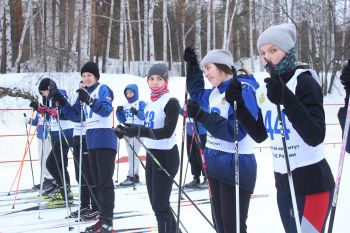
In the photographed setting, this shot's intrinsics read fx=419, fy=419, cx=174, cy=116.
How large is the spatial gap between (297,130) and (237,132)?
2.47 ft

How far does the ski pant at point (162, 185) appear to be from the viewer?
373 cm

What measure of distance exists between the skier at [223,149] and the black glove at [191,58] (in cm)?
53

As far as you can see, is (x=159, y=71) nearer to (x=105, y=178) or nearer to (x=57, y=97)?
(x=105, y=178)

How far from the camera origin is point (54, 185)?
6.81 metres

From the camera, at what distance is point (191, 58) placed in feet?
12.5

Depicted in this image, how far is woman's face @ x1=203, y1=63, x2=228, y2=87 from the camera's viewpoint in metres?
3.18

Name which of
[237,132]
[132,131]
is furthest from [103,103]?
[237,132]

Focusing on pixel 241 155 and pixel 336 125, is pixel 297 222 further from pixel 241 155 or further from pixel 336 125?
pixel 336 125

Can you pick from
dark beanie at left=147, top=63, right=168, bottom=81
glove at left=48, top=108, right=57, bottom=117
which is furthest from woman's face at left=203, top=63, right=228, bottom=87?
glove at left=48, top=108, right=57, bottom=117

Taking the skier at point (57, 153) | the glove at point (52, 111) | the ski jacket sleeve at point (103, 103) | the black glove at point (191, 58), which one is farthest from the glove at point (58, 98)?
the black glove at point (191, 58)

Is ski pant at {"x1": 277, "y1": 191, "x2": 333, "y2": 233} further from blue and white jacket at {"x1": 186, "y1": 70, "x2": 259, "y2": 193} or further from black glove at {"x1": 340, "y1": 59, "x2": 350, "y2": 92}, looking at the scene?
blue and white jacket at {"x1": 186, "y1": 70, "x2": 259, "y2": 193}

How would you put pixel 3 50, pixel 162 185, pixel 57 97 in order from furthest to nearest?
pixel 3 50 → pixel 57 97 → pixel 162 185

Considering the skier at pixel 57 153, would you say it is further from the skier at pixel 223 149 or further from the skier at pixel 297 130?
the skier at pixel 297 130

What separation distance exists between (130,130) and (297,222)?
1.76 m
